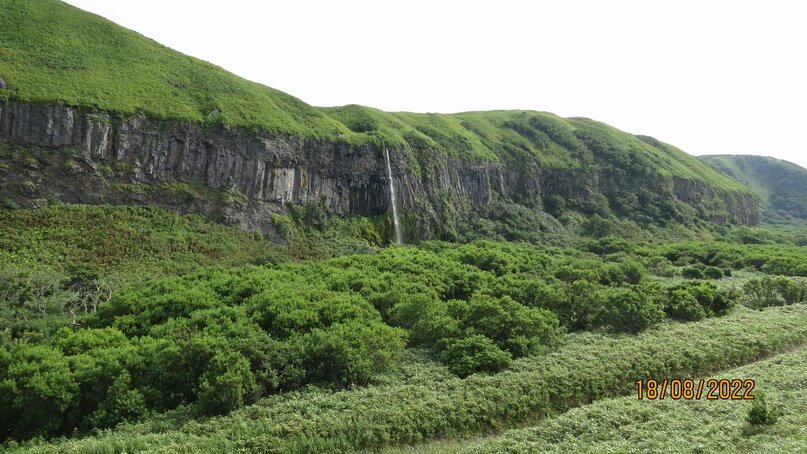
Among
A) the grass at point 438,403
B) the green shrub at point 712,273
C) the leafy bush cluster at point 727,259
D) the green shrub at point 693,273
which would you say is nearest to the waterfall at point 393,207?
the leafy bush cluster at point 727,259

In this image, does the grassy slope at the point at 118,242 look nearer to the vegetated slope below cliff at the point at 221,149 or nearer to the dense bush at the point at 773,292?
the vegetated slope below cliff at the point at 221,149

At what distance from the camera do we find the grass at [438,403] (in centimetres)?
2000

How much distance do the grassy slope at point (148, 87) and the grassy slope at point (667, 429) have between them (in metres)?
59.1

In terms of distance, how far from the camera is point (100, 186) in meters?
53.2

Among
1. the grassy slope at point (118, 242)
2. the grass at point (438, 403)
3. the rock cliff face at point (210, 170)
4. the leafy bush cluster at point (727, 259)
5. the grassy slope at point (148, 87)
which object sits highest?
the grassy slope at point (148, 87)

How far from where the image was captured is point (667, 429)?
65.8 feet

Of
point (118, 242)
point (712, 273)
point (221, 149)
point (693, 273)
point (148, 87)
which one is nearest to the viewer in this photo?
point (118, 242)

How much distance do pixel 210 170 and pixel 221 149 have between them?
11.2 ft

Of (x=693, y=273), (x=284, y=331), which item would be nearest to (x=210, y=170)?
(x=284, y=331)

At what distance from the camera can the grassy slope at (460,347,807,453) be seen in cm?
1814

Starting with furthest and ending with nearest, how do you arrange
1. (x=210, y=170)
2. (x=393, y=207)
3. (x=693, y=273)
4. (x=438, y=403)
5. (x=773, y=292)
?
(x=393, y=207)
(x=693, y=273)
(x=210, y=170)
(x=773, y=292)
(x=438, y=403)

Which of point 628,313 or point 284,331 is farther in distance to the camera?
point 628,313

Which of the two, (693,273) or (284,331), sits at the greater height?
(693,273)

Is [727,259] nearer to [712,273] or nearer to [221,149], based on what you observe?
[712,273]
